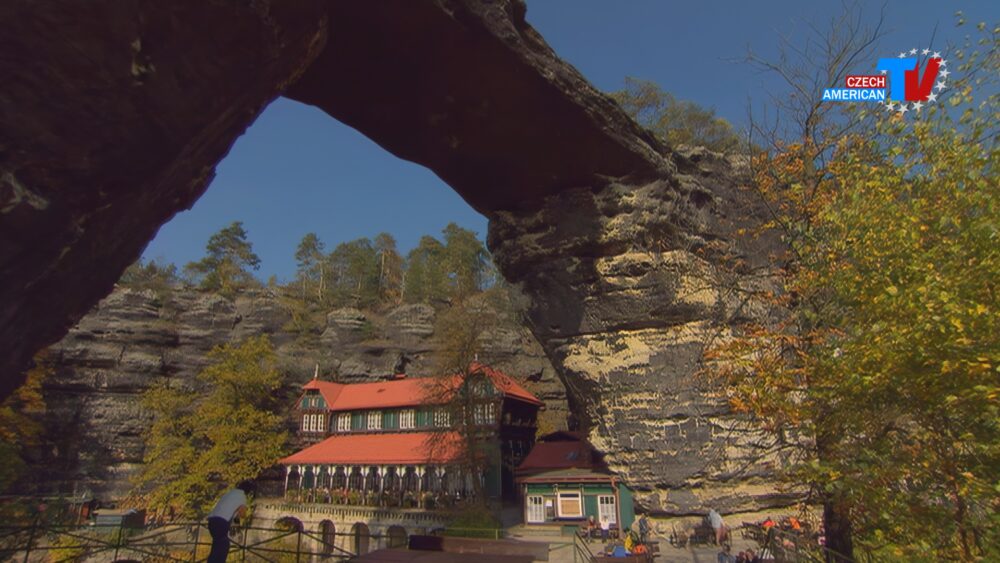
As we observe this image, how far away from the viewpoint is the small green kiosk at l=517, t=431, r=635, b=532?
22.2m

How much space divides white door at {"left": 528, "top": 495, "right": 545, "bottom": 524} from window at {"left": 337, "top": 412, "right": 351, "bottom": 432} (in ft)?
56.9

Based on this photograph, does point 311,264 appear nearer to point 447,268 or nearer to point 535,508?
point 447,268

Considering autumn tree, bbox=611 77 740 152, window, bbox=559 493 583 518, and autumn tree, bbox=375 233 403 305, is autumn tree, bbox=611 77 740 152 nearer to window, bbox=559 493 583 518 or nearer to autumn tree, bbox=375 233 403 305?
window, bbox=559 493 583 518

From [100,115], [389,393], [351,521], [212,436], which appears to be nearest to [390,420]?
[389,393]

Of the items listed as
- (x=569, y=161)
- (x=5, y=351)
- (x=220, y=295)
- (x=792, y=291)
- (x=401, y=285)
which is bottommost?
(x=5, y=351)

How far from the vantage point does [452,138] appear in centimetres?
1190

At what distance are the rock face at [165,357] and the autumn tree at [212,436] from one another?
8.97 ft

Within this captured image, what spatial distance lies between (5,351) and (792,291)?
11946 millimetres

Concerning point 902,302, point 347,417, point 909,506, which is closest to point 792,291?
point 902,302

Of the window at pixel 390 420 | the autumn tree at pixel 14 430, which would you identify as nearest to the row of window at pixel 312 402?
the window at pixel 390 420

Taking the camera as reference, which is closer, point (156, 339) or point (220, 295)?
point (156, 339)

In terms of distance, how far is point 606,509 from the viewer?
2284 cm

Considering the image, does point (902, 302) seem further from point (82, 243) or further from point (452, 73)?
point (82, 243)

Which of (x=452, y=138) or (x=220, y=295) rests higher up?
(x=220, y=295)
